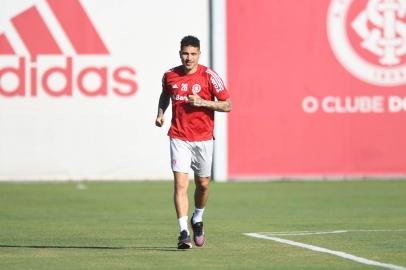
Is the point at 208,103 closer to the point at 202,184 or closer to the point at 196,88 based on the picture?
the point at 196,88

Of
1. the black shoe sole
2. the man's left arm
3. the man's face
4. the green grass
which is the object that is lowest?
the green grass

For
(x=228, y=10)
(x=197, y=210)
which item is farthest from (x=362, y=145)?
(x=197, y=210)

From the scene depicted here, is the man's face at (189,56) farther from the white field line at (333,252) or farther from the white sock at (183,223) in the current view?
the white field line at (333,252)

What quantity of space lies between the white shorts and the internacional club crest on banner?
1293 centimetres

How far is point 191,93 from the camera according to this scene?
41.8ft

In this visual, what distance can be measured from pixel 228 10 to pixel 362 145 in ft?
12.6

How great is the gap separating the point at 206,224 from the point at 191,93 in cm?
344

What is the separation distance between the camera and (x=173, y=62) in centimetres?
2531

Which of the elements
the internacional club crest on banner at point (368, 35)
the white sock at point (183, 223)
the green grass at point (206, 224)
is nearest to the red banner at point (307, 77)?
the internacional club crest on banner at point (368, 35)

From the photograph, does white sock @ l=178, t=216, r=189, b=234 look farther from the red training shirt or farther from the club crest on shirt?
the club crest on shirt

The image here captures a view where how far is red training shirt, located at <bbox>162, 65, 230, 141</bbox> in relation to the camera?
503 inches

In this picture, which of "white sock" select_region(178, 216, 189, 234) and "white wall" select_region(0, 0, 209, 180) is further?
"white wall" select_region(0, 0, 209, 180)

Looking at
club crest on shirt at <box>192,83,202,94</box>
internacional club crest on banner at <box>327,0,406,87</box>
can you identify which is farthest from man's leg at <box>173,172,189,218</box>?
internacional club crest on banner at <box>327,0,406,87</box>

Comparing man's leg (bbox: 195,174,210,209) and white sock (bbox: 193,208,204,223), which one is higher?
man's leg (bbox: 195,174,210,209)
